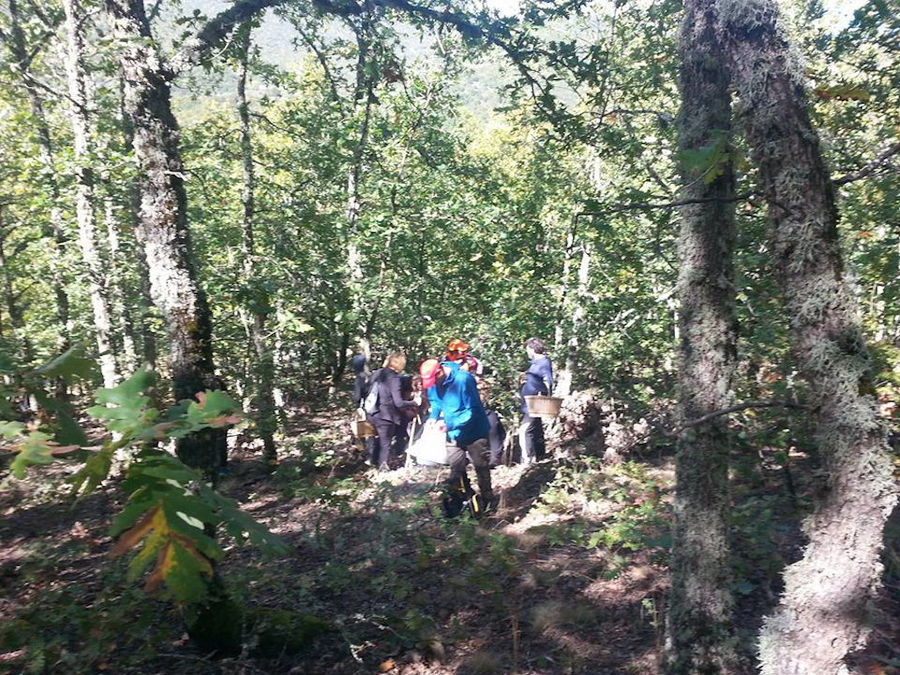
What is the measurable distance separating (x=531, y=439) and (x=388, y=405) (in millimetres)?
2344

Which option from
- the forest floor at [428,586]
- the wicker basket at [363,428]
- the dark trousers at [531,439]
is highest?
the wicker basket at [363,428]

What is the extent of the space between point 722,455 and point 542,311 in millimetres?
7603

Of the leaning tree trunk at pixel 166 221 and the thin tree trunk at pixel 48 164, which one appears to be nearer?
the leaning tree trunk at pixel 166 221

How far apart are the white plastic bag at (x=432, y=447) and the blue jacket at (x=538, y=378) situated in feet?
7.63

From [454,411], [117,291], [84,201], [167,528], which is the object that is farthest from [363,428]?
[167,528]

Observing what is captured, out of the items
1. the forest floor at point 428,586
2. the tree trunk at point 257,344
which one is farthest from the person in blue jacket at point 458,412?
the tree trunk at point 257,344

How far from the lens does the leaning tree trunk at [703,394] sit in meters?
3.45

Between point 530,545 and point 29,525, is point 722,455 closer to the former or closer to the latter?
point 530,545

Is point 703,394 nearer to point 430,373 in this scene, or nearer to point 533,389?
point 430,373

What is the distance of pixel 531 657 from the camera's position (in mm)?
4602

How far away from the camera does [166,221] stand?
4414mm

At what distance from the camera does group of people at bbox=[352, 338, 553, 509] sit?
7.02 m

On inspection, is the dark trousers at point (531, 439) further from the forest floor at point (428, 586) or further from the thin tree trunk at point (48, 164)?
the thin tree trunk at point (48, 164)

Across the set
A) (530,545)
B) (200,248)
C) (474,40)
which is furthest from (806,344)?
(200,248)
